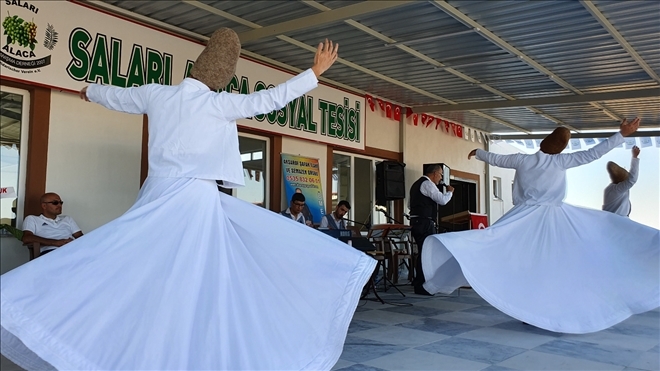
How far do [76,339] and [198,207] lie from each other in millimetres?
779

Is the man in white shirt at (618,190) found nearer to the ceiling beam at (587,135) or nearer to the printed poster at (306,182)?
the printed poster at (306,182)

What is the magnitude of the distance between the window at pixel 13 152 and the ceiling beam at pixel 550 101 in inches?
289

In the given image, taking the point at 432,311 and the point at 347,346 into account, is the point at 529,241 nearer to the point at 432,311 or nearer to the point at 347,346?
the point at 432,311

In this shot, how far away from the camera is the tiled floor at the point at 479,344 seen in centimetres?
357

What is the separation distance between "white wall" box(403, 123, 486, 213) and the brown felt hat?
576 centimetres

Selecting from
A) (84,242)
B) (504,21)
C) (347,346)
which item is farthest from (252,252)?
(504,21)

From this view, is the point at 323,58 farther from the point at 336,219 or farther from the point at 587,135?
the point at 587,135

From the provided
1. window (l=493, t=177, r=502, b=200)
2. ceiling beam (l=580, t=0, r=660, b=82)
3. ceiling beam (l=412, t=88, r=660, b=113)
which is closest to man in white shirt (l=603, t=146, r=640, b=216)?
ceiling beam (l=580, t=0, r=660, b=82)

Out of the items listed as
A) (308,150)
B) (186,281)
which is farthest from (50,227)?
(308,150)

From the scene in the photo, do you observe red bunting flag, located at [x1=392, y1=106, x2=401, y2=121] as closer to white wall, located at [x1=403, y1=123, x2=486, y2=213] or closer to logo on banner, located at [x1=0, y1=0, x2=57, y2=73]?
white wall, located at [x1=403, y1=123, x2=486, y2=213]

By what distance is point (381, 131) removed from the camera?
1035 centimetres

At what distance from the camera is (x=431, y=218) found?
7426 mm

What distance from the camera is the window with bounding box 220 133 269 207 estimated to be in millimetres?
7824

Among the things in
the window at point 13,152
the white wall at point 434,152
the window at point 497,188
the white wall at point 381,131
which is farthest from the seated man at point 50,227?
the window at point 497,188
